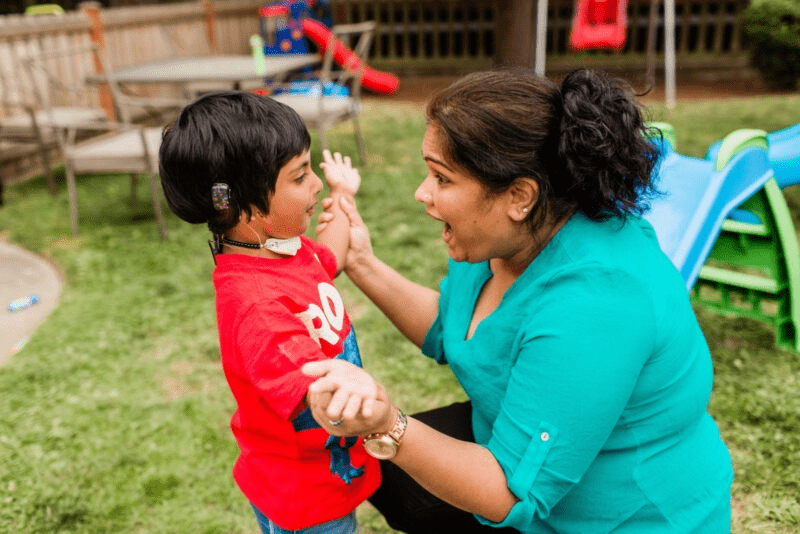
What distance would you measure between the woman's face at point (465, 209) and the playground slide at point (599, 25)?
27.7 ft

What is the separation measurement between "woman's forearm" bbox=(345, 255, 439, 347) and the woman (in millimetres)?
439

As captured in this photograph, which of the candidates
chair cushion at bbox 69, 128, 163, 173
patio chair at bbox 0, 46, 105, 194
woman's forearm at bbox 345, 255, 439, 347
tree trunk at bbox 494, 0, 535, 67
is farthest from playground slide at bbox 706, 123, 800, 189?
patio chair at bbox 0, 46, 105, 194

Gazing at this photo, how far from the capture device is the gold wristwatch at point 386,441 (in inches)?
47.9

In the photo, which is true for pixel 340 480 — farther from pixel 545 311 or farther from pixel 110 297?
pixel 110 297

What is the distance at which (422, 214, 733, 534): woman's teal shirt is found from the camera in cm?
127

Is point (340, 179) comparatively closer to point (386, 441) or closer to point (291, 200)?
point (291, 200)

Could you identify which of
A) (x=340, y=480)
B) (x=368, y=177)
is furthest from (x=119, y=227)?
(x=340, y=480)

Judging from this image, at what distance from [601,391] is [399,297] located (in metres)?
0.84

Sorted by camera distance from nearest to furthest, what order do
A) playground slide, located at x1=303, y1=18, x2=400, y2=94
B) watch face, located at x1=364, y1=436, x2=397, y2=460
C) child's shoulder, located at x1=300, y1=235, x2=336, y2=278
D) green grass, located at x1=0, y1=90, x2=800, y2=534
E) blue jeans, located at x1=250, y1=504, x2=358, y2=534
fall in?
watch face, located at x1=364, y1=436, x2=397, y2=460 → blue jeans, located at x1=250, y1=504, x2=358, y2=534 → child's shoulder, located at x1=300, y1=235, x2=336, y2=278 → green grass, located at x1=0, y1=90, x2=800, y2=534 → playground slide, located at x1=303, y1=18, x2=400, y2=94

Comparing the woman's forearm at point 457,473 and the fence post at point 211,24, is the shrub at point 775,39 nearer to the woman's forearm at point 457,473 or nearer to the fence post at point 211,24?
the fence post at point 211,24

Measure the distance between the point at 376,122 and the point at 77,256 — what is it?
187 inches

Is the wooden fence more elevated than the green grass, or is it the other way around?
the wooden fence

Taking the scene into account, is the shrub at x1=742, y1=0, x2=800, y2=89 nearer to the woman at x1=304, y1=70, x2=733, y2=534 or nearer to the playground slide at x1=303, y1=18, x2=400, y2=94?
the playground slide at x1=303, y1=18, x2=400, y2=94

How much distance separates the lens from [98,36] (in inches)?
317
